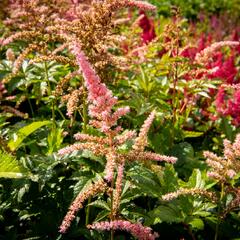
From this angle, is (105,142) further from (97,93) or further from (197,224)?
(197,224)

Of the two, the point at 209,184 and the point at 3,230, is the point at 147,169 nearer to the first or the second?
the point at 209,184

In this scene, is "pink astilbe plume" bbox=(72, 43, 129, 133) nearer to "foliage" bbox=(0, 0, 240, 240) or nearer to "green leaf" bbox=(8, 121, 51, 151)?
"foliage" bbox=(0, 0, 240, 240)

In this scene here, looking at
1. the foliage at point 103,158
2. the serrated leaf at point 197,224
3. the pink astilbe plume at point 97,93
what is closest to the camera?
the pink astilbe plume at point 97,93

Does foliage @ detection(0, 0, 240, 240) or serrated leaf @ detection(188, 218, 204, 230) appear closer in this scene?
foliage @ detection(0, 0, 240, 240)

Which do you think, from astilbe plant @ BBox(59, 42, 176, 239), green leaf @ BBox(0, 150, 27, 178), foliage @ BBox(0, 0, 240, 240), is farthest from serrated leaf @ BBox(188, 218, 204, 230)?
green leaf @ BBox(0, 150, 27, 178)

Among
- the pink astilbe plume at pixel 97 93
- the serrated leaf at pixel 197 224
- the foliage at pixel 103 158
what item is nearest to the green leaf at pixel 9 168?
the foliage at pixel 103 158

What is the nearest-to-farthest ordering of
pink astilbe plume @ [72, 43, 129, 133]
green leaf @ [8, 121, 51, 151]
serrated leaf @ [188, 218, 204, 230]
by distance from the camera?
pink astilbe plume @ [72, 43, 129, 133]
serrated leaf @ [188, 218, 204, 230]
green leaf @ [8, 121, 51, 151]

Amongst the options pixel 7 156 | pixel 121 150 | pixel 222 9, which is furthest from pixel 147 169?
pixel 222 9

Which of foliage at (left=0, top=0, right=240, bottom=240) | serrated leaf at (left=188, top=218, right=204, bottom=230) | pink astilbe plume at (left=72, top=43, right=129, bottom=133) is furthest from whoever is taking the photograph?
serrated leaf at (left=188, top=218, right=204, bottom=230)

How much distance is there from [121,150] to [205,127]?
1.62 metres

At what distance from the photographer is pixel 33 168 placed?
8.52ft

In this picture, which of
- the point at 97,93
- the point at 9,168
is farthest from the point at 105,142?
the point at 9,168

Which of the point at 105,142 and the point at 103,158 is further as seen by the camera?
the point at 103,158

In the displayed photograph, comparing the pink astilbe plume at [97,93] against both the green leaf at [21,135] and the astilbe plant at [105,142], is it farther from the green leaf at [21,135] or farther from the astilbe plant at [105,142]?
the green leaf at [21,135]
